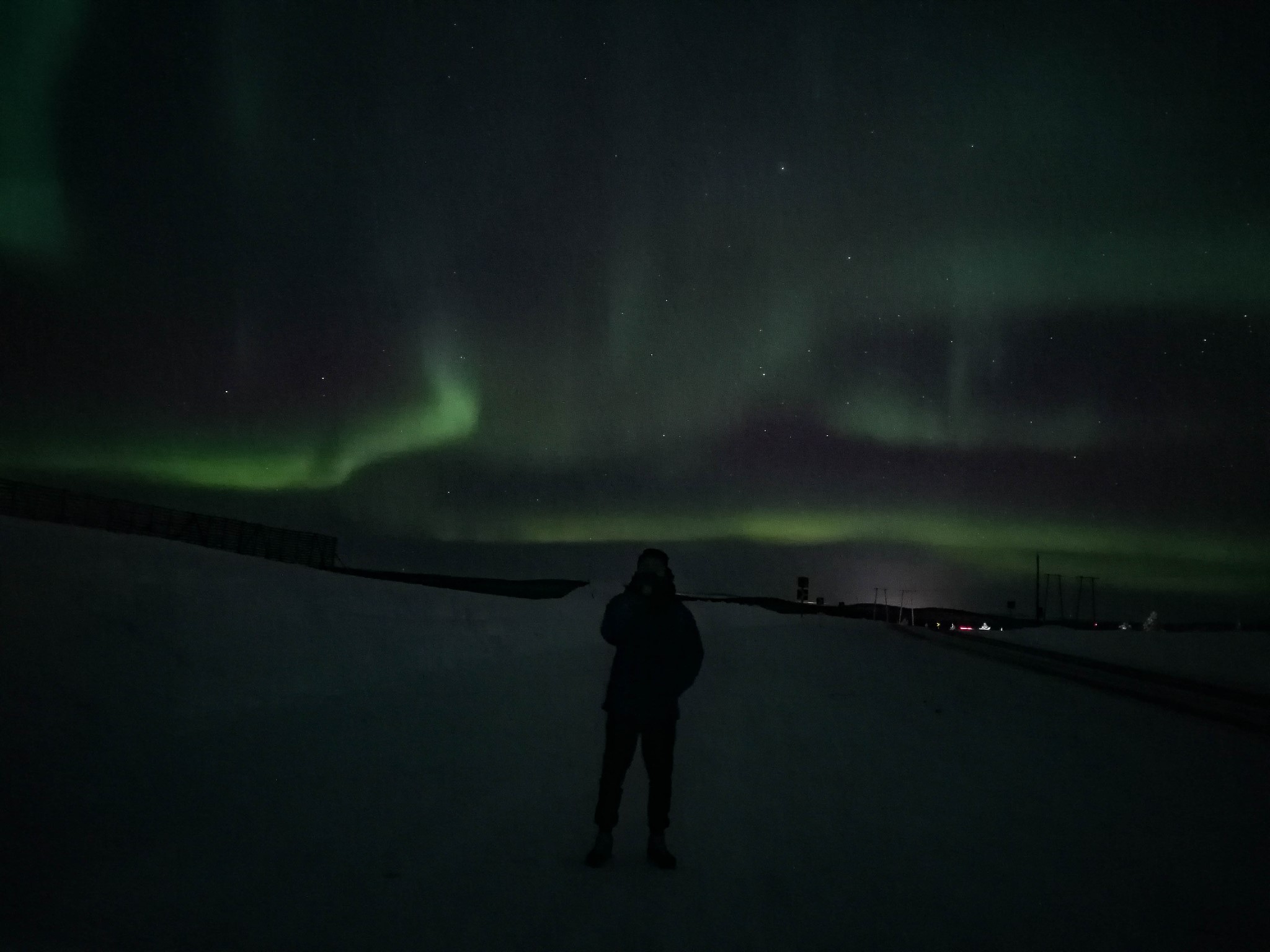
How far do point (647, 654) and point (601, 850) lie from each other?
1.18 metres

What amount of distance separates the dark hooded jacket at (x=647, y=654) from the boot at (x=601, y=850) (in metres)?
0.71

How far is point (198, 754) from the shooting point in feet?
26.6

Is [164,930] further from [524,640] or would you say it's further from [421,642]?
[524,640]

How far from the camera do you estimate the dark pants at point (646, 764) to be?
5.11 meters


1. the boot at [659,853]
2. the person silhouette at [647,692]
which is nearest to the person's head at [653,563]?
the person silhouette at [647,692]

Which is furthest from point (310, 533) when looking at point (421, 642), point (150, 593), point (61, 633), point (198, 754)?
point (198, 754)

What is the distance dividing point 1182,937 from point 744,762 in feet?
15.5

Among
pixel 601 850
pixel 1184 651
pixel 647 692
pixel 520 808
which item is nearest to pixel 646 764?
pixel 647 692

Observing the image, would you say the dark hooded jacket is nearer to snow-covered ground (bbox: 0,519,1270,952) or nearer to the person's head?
the person's head

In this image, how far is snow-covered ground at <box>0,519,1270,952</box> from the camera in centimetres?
422

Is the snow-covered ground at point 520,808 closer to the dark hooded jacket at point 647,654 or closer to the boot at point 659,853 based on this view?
the boot at point 659,853

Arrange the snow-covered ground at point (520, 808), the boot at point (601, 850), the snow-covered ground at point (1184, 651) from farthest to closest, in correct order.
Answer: the snow-covered ground at point (1184, 651) → the boot at point (601, 850) → the snow-covered ground at point (520, 808)

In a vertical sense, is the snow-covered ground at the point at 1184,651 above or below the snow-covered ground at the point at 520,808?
below

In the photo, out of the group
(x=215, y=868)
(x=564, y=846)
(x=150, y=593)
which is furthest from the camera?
(x=150, y=593)
